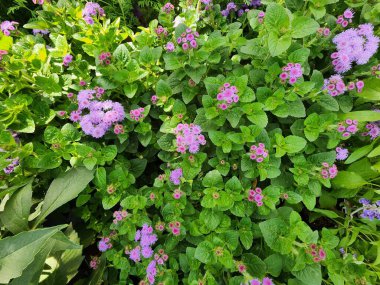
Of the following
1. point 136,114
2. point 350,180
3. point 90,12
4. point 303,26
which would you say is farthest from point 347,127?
point 90,12

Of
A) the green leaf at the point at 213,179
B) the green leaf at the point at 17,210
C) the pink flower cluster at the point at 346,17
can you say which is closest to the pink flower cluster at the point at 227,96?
the green leaf at the point at 213,179

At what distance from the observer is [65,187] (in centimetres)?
146

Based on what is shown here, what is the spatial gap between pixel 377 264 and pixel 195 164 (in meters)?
0.94

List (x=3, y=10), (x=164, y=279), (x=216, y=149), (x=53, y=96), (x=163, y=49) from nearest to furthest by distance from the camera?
(x=164, y=279), (x=216, y=149), (x=53, y=96), (x=163, y=49), (x=3, y=10)

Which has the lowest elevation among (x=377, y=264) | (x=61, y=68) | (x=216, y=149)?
(x=377, y=264)

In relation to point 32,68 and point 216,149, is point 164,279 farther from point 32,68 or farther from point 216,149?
point 32,68

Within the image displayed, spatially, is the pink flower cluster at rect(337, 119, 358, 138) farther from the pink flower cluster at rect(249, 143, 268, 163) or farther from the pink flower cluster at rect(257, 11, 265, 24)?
the pink flower cluster at rect(257, 11, 265, 24)

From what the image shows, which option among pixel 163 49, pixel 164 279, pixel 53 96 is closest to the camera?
pixel 164 279

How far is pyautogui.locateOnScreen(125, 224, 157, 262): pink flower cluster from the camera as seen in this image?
1.37 metres

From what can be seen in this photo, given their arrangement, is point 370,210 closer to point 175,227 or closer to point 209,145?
point 209,145

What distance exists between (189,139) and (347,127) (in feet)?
2.38

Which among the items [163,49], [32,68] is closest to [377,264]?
[163,49]

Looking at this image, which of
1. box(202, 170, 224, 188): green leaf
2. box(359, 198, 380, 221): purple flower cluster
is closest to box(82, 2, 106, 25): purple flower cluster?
box(202, 170, 224, 188): green leaf

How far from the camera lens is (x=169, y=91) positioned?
1512 mm
